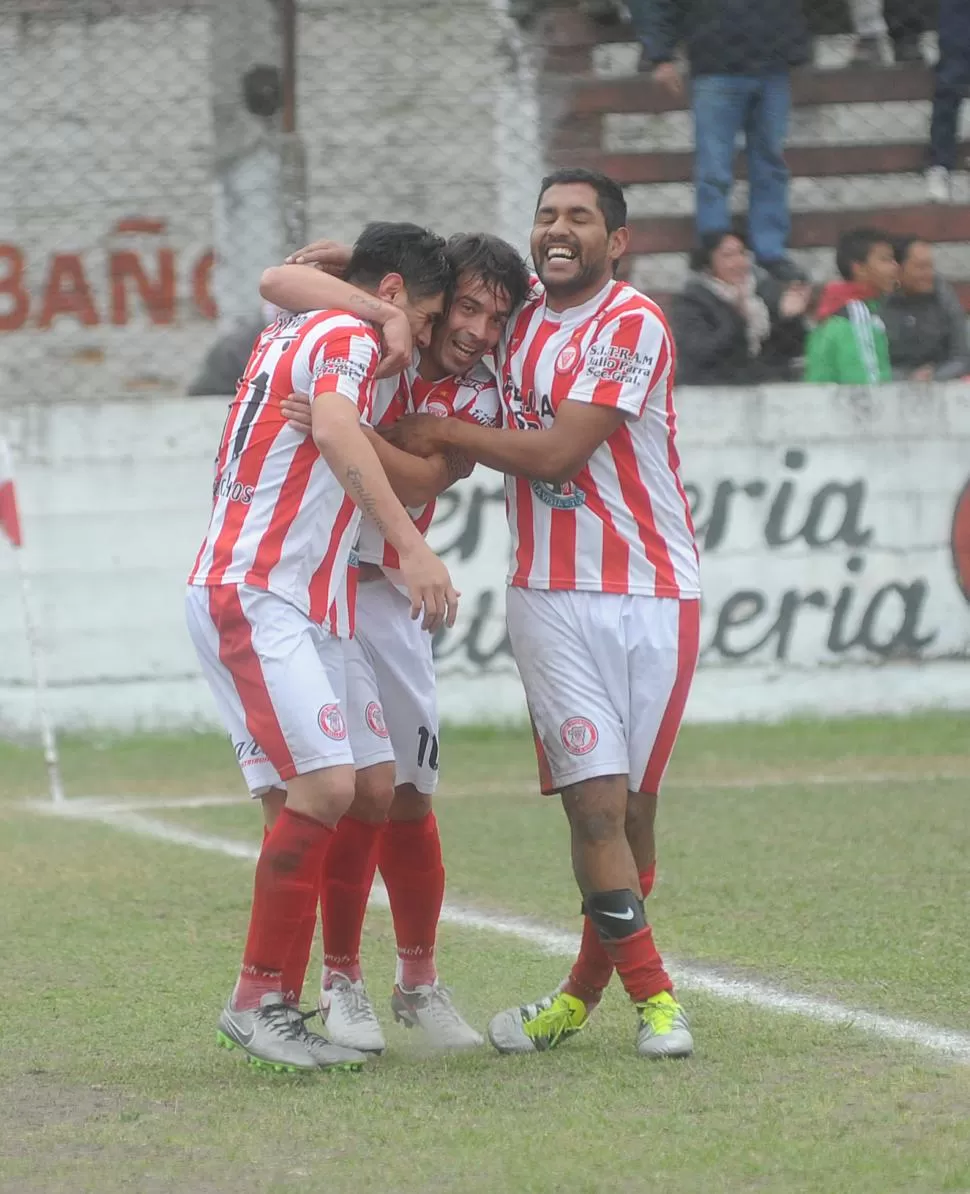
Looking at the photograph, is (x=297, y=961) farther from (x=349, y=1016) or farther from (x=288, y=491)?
(x=288, y=491)

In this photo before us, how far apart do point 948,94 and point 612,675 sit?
802 cm

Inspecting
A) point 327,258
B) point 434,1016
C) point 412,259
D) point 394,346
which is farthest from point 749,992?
point 327,258

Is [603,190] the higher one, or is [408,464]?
[603,190]

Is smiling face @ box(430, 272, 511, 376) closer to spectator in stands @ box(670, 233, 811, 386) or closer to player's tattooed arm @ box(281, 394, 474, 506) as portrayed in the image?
player's tattooed arm @ box(281, 394, 474, 506)

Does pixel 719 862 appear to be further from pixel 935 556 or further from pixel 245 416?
pixel 935 556

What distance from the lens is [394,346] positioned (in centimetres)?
464

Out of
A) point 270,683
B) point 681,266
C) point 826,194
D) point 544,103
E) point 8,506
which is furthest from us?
point 826,194

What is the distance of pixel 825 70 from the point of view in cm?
1225

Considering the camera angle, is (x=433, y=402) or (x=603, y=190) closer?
(x=603, y=190)

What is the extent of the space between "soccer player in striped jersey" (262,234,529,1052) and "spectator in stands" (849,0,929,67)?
772 cm

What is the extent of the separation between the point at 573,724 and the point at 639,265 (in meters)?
8.29

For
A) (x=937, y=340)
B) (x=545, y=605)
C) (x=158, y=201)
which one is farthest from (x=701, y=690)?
(x=158, y=201)

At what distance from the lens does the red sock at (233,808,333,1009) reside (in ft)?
14.8

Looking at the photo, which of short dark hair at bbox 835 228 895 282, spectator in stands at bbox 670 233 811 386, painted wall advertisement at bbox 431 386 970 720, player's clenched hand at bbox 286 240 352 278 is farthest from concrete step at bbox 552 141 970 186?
player's clenched hand at bbox 286 240 352 278
